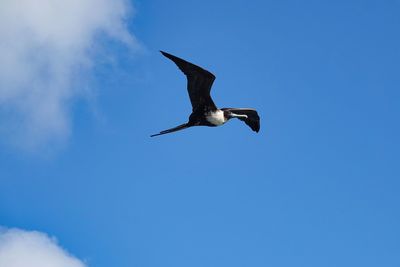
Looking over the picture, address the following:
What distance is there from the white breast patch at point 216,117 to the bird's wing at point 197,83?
18 cm

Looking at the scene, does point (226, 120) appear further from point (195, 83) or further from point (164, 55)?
point (164, 55)

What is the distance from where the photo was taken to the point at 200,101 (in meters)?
20.7

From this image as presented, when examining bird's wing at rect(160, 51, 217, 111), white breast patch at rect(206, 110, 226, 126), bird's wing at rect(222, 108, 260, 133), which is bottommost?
white breast patch at rect(206, 110, 226, 126)

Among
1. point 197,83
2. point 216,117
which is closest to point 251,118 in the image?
point 216,117

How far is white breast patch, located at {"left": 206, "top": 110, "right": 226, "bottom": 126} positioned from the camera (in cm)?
2091

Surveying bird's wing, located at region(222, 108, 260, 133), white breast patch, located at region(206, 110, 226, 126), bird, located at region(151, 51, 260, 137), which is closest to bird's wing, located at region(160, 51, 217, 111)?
bird, located at region(151, 51, 260, 137)

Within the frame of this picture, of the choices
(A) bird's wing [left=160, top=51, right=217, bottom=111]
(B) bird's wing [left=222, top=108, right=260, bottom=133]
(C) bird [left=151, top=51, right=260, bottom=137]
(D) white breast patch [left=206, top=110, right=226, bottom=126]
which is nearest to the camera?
(A) bird's wing [left=160, top=51, right=217, bottom=111]

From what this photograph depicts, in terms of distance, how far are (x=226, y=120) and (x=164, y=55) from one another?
146 inches

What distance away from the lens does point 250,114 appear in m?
23.4

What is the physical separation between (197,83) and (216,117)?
54.5 inches

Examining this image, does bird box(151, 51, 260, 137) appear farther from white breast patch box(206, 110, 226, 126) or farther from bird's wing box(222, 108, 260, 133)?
bird's wing box(222, 108, 260, 133)

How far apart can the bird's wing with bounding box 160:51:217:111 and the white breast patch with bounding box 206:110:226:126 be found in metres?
0.18

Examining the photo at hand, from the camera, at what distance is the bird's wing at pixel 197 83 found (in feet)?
64.1

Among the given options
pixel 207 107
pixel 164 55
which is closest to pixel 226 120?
pixel 207 107
